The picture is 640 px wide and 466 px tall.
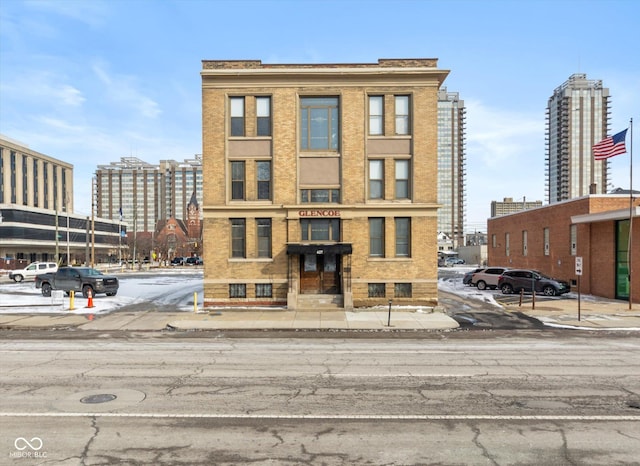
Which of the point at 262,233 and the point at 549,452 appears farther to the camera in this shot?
the point at 262,233

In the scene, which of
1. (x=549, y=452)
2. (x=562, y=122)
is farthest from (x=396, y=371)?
(x=562, y=122)

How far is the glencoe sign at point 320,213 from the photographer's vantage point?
23062 mm

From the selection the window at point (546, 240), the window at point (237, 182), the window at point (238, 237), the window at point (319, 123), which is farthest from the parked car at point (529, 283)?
the window at point (237, 182)

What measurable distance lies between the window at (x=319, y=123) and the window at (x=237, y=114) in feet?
10.4

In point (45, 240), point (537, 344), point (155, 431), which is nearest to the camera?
point (155, 431)

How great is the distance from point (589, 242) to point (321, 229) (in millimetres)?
19281

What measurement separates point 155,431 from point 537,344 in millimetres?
13059

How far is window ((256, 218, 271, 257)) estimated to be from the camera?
2362cm

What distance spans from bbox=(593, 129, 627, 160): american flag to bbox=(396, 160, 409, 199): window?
10.4 meters

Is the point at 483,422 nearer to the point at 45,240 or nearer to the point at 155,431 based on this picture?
the point at 155,431

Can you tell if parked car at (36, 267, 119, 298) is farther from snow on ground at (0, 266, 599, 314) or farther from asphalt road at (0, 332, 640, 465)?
asphalt road at (0, 332, 640, 465)

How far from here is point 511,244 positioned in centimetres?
4341

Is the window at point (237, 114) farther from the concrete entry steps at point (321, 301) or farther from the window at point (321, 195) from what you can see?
the concrete entry steps at point (321, 301)

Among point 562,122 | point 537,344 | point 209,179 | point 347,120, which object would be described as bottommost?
point 537,344
